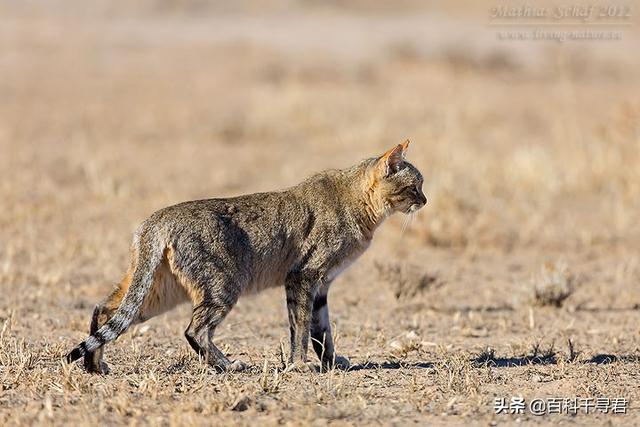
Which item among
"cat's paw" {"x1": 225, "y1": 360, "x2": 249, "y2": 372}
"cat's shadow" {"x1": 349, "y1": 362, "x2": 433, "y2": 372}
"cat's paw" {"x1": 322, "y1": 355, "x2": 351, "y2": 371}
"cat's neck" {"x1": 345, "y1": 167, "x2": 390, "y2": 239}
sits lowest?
"cat's shadow" {"x1": 349, "y1": 362, "x2": 433, "y2": 372}

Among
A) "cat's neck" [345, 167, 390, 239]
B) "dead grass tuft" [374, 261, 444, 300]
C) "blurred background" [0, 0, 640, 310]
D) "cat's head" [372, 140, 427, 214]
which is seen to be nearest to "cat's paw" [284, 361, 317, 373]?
"cat's neck" [345, 167, 390, 239]

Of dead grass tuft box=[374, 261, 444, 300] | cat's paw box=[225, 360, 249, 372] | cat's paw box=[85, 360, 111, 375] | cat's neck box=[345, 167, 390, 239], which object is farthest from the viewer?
dead grass tuft box=[374, 261, 444, 300]

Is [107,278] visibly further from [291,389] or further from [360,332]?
[291,389]

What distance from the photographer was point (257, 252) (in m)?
6.72

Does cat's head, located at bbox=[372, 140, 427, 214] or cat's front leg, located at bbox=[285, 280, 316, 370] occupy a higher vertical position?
cat's head, located at bbox=[372, 140, 427, 214]

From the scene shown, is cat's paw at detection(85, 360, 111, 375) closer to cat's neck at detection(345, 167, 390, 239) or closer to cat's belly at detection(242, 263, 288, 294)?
A: cat's belly at detection(242, 263, 288, 294)

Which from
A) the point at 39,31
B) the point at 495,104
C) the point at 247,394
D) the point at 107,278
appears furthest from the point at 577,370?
the point at 39,31

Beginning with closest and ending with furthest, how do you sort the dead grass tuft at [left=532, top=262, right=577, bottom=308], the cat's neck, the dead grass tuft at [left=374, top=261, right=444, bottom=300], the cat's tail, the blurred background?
the cat's tail → the cat's neck → the dead grass tuft at [left=532, top=262, right=577, bottom=308] → the dead grass tuft at [left=374, top=261, right=444, bottom=300] → the blurred background

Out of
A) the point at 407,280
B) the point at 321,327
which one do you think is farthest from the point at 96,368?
the point at 407,280

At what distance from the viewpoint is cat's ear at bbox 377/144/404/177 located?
A: 7.20m

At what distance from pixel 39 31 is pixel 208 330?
23655 mm

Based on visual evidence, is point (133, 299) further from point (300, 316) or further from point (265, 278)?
point (300, 316)

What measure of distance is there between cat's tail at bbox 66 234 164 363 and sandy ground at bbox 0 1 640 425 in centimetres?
20

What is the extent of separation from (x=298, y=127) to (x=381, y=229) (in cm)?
608
